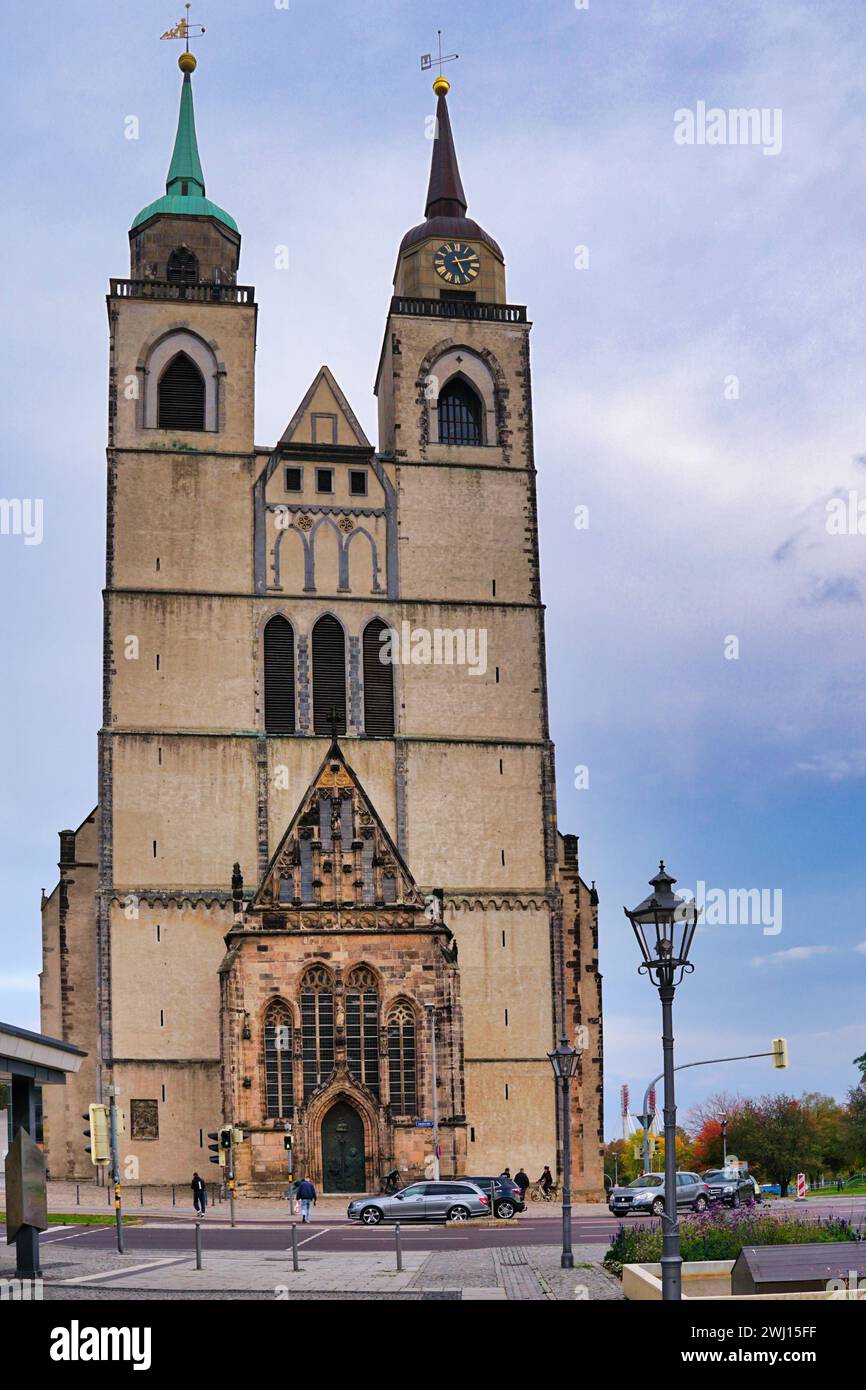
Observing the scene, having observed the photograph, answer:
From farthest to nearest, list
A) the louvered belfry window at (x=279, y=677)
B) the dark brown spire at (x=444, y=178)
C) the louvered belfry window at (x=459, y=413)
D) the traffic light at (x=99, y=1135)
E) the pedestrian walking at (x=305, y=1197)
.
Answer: the dark brown spire at (x=444, y=178)
the louvered belfry window at (x=459, y=413)
the louvered belfry window at (x=279, y=677)
the pedestrian walking at (x=305, y=1197)
the traffic light at (x=99, y=1135)

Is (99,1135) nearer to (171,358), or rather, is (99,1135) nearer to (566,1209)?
(566,1209)

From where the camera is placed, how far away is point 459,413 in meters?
61.9

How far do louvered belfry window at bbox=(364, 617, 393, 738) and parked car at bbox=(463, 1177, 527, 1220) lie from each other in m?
18.4

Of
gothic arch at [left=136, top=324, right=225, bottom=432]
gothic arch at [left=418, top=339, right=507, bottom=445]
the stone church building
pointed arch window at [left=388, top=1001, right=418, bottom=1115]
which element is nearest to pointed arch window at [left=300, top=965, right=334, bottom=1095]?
the stone church building

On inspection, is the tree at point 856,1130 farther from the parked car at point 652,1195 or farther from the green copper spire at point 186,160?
the green copper spire at point 186,160

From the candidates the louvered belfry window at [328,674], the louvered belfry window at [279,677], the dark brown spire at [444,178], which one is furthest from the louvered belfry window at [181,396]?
the dark brown spire at [444,178]

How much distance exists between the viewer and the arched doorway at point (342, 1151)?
50625mm

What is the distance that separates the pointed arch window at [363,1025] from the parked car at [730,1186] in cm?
1013

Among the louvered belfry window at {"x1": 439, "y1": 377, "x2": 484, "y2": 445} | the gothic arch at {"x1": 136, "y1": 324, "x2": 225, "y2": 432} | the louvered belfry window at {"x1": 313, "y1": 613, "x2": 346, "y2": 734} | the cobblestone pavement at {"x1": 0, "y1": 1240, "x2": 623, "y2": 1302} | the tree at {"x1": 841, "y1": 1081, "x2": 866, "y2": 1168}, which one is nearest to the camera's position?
the cobblestone pavement at {"x1": 0, "y1": 1240, "x2": 623, "y2": 1302}

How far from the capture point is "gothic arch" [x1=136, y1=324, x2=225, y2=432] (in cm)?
5897

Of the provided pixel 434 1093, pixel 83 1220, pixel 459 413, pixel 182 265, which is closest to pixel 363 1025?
pixel 434 1093

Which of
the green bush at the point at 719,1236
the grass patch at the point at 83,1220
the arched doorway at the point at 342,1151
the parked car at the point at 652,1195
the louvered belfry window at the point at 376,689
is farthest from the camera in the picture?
the louvered belfry window at the point at 376,689

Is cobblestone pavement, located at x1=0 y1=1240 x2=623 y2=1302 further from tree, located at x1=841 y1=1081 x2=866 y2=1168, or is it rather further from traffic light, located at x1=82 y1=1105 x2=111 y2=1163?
tree, located at x1=841 y1=1081 x2=866 y2=1168
